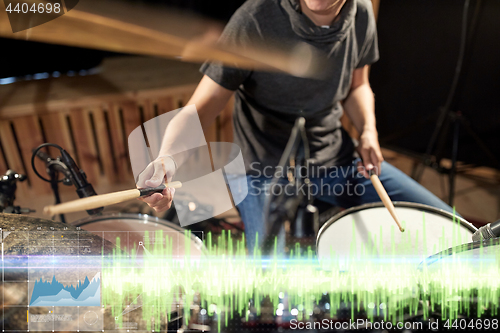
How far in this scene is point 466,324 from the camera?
1.77 feet

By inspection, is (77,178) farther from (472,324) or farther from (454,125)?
(454,125)

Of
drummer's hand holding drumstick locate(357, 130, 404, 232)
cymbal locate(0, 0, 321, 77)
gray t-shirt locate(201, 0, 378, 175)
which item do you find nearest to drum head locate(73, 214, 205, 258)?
gray t-shirt locate(201, 0, 378, 175)

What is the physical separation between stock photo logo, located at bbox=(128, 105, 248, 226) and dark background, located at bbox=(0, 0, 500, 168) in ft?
1.89

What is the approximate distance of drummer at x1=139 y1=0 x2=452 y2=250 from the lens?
90 centimetres

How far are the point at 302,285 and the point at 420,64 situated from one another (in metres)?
1.54

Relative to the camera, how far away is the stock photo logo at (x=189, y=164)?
2.52 ft

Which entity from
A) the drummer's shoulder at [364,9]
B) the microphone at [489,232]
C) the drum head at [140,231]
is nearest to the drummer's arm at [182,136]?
the drum head at [140,231]

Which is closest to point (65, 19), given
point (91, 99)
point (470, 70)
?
point (91, 99)

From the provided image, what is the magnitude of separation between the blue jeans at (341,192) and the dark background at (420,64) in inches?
27.4

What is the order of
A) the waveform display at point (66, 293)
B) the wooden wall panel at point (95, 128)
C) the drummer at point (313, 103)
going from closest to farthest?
the waveform display at point (66, 293), the drummer at point (313, 103), the wooden wall panel at point (95, 128)

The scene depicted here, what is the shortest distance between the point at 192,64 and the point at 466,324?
51.8 inches

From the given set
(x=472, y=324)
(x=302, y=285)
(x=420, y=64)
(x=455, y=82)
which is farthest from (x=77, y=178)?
(x=455, y=82)

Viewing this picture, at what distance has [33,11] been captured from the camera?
2.75 feet

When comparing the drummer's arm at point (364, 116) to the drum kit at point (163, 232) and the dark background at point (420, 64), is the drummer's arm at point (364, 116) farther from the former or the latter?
the dark background at point (420, 64)
